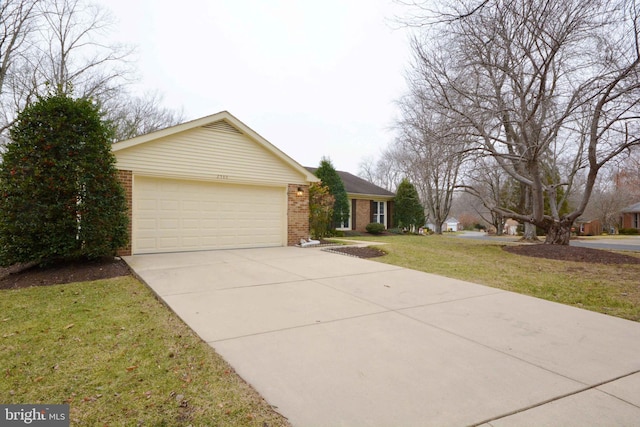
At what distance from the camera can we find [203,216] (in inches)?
397

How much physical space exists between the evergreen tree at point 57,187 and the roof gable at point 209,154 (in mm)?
1472

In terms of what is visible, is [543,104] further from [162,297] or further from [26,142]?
[26,142]

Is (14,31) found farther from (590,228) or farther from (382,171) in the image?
(590,228)

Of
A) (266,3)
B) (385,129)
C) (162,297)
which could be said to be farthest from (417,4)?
(385,129)

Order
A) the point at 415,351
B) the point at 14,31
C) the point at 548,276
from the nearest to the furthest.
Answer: the point at 415,351, the point at 548,276, the point at 14,31

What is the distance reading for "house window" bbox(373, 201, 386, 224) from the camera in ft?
72.6

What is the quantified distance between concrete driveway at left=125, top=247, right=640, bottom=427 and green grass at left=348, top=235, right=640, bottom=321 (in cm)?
72

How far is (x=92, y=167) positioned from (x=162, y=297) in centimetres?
402

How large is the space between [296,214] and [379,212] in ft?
38.0

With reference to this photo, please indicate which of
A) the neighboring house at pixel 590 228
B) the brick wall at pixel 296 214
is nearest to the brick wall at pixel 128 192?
the brick wall at pixel 296 214

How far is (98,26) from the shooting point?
57.5 ft

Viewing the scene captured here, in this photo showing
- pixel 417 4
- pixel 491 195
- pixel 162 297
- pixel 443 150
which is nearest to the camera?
pixel 417 4

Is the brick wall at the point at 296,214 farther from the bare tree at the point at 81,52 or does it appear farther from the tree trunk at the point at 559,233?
the bare tree at the point at 81,52

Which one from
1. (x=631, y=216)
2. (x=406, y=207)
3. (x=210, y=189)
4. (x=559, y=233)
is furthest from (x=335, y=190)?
(x=631, y=216)
